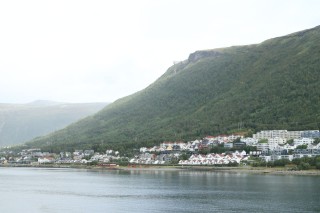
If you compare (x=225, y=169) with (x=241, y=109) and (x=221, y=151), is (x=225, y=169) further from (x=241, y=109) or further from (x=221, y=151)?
(x=241, y=109)

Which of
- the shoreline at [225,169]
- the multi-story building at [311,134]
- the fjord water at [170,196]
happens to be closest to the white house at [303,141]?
the multi-story building at [311,134]

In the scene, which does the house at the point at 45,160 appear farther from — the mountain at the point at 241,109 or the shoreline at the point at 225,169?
the shoreline at the point at 225,169

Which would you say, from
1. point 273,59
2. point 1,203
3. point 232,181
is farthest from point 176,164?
point 273,59

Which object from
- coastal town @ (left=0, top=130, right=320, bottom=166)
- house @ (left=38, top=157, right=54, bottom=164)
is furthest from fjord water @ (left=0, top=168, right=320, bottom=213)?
house @ (left=38, top=157, right=54, bottom=164)

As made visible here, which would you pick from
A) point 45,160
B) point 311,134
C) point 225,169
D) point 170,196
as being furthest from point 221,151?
point 170,196

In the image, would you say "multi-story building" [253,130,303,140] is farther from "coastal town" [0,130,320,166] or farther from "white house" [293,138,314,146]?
"white house" [293,138,314,146]
